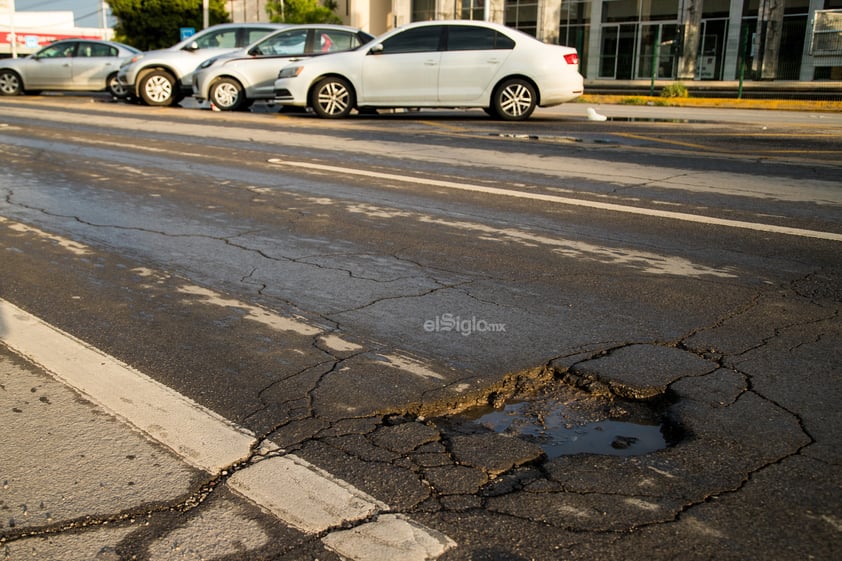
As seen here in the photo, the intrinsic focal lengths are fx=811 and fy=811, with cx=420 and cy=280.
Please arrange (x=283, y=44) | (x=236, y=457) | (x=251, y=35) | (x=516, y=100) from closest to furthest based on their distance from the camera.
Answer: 1. (x=236, y=457)
2. (x=516, y=100)
3. (x=283, y=44)
4. (x=251, y=35)

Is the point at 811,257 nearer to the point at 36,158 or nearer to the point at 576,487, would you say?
the point at 576,487

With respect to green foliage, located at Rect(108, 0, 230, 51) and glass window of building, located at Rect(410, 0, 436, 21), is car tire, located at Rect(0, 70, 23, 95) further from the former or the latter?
green foliage, located at Rect(108, 0, 230, 51)

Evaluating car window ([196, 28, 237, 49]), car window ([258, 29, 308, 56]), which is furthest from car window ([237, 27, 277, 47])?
car window ([258, 29, 308, 56])

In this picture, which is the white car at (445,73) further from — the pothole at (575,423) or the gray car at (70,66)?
the pothole at (575,423)

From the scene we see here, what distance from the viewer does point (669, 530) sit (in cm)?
235

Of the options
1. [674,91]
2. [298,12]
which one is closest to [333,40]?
[674,91]

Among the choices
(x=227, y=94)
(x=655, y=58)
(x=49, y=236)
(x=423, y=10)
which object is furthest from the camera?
(x=423, y=10)

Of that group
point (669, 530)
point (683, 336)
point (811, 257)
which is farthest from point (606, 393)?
point (811, 257)

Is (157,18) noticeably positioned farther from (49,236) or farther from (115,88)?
(49,236)

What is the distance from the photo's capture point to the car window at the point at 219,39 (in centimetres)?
1928

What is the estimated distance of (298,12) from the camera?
143 ft

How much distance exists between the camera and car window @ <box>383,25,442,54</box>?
1488cm

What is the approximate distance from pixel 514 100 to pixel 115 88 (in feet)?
41.1

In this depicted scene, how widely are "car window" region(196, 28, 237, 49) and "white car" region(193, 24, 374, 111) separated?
172 centimetres
